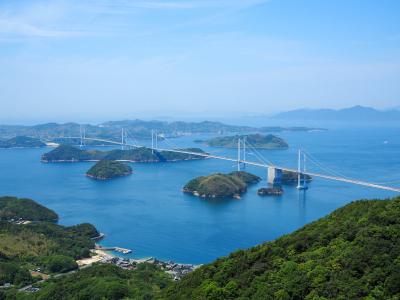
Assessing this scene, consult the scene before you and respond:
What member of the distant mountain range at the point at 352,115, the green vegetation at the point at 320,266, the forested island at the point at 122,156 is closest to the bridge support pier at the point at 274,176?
the forested island at the point at 122,156

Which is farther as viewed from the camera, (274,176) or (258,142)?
(258,142)

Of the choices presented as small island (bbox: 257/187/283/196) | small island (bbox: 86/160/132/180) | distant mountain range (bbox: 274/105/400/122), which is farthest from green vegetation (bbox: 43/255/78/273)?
distant mountain range (bbox: 274/105/400/122)

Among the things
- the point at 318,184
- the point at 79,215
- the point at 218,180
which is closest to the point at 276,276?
the point at 79,215

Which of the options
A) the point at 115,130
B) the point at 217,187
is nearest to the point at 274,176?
the point at 217,187

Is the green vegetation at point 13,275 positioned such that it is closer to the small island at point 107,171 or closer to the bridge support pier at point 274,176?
the bridge support pier at point 274,176

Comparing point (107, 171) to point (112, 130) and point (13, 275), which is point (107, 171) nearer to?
point (13, 275)

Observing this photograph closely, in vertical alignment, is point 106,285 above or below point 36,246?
above
